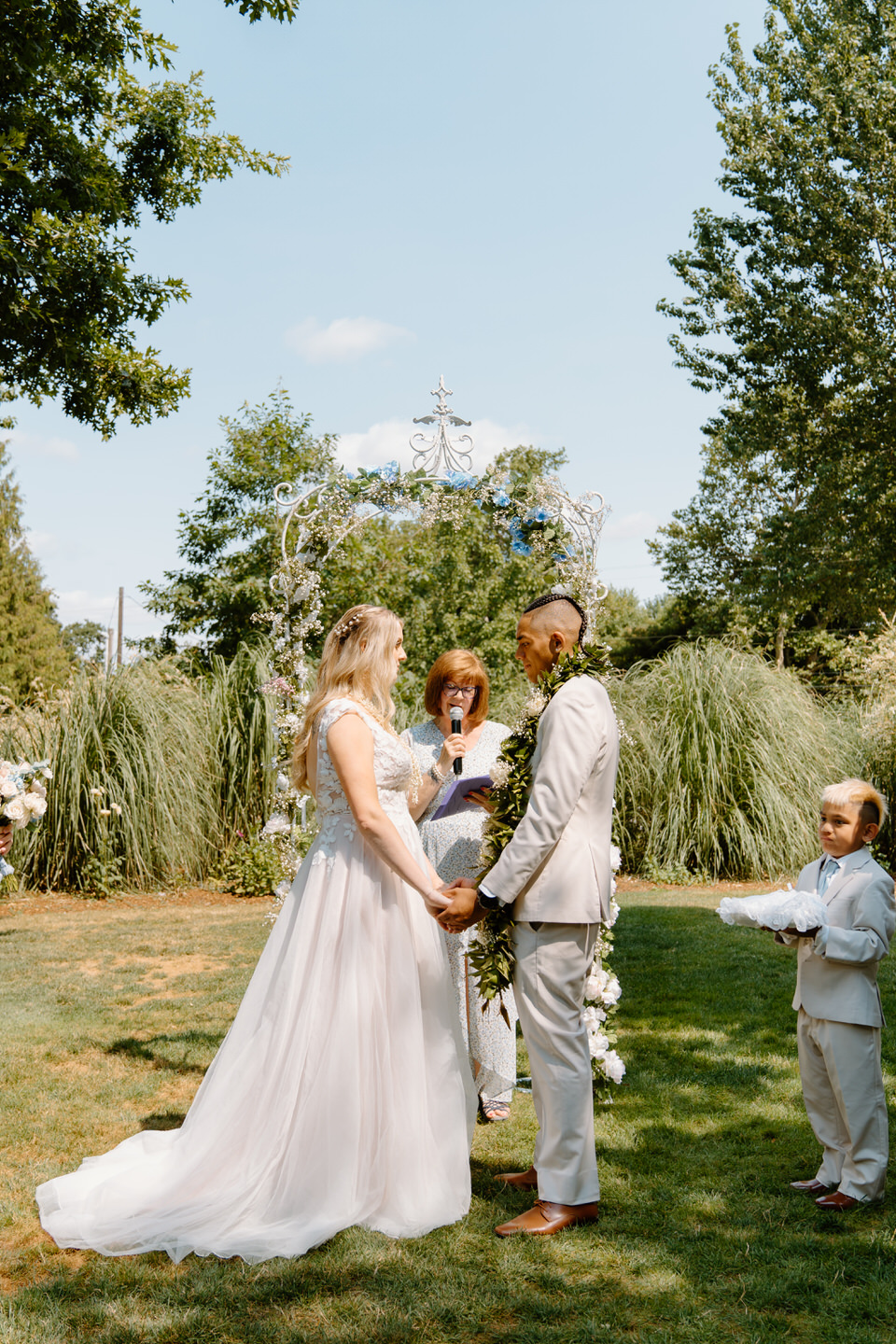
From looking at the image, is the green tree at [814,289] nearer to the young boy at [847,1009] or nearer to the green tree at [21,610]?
the young boy at [847,1009]

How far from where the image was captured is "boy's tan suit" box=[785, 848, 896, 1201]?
3738 mm

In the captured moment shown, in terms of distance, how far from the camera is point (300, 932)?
396 centimetres

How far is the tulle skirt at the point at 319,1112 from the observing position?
359 centimetres

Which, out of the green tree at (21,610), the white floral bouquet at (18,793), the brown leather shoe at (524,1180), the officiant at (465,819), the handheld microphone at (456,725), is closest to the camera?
the brown leather shoe at (524,1180)

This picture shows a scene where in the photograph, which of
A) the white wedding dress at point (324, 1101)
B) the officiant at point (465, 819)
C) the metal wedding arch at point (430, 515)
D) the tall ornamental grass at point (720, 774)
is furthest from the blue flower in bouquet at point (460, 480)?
the tall ornamental grass at point (720, 774)

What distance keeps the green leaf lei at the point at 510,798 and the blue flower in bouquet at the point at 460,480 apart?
2177mm

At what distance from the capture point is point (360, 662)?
4.12m

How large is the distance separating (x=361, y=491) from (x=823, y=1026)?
13.0 feet

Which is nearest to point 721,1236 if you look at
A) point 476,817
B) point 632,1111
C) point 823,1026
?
point 823,1026

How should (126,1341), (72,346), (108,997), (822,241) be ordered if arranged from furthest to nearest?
(822,241) < (72,346) < (108,997) < (126,1341)

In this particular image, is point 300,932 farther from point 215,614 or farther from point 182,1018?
point 215,614

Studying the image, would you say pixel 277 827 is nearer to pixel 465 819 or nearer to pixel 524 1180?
pixel 465 819

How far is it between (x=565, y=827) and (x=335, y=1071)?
1.21 m

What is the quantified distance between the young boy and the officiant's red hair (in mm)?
1949
